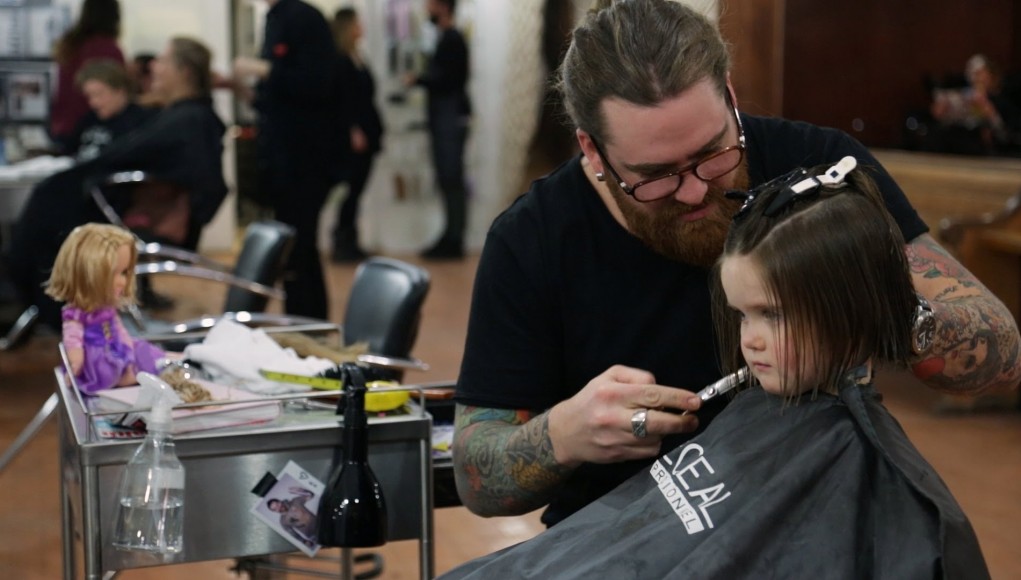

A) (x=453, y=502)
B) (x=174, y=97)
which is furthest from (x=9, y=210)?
(x=453, y=502)

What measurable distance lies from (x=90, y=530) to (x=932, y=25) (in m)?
5.79

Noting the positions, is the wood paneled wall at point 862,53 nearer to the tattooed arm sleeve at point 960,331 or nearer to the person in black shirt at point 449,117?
the person in black shirt at point 449,117

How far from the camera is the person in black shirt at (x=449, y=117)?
8672mm

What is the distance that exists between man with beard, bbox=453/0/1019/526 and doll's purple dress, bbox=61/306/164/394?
0.66 m

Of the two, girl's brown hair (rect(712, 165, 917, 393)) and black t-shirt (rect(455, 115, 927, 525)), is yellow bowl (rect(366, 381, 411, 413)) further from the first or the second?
girl's brown hair (rect(712, 165, 917, 393))

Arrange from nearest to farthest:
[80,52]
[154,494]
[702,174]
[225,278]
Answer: [702,174]
[154,494]
[225,278]
[80,52]

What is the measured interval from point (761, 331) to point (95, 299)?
1164mm

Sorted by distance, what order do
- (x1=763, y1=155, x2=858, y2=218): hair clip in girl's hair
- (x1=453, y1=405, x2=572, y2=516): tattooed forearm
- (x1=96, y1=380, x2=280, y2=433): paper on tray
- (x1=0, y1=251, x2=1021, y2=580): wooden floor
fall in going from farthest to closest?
(x1=0, y1=251, x2=1021, y2=580): wooden floor → (x1=96, y1=380, x2=280, y2=433): paper on tray → (x1=453, y1=405, x2=572, y2=516): tattooed forearm → (x1=763, y1=155, x2=858, y2=218): hair clip in girl's hair

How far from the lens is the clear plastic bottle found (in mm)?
1873

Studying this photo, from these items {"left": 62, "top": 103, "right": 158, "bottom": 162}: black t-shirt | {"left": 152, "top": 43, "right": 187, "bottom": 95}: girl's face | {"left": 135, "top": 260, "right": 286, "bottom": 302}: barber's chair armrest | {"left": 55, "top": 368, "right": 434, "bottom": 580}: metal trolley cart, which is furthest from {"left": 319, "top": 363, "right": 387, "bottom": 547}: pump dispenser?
{"left": 62, "top": 103, "right": 158, "bottom": 162}: black t-shirt

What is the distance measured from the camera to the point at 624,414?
61.9 inches

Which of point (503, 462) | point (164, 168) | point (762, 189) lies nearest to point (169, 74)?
point (164, 168)

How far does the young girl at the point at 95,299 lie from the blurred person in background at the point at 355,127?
539 centimetres

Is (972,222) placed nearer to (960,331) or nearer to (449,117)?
(960,331)
